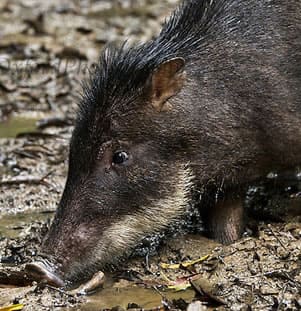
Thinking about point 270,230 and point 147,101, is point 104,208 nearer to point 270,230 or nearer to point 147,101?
point 147,101

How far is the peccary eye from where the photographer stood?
5402 mm

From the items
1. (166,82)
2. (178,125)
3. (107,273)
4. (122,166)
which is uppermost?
(166,82)

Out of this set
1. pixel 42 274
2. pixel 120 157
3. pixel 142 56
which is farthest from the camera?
pixel 142 56

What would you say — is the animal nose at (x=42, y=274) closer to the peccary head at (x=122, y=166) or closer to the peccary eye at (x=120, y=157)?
the peccary head at (x=122, y=166)

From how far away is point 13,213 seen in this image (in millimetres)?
6680

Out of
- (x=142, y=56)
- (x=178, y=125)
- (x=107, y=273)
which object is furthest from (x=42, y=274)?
(x=142, y=56)

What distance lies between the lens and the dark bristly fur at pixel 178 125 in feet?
17.5

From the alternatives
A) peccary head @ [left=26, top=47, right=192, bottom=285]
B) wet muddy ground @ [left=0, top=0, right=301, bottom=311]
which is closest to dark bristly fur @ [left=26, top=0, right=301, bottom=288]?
peccary head @ [left=26, top=47, right=192, bottom=285]

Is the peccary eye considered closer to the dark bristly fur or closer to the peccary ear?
the dark bristly fur

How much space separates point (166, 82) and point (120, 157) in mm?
539

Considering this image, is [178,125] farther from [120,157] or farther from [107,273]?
[107,273]

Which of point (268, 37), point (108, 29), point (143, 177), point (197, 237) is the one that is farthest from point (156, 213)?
point (108, 29)

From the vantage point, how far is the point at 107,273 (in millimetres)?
5473

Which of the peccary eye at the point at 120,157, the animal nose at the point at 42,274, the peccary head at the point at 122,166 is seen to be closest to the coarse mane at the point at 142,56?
the peccary head at the point at 122,166
